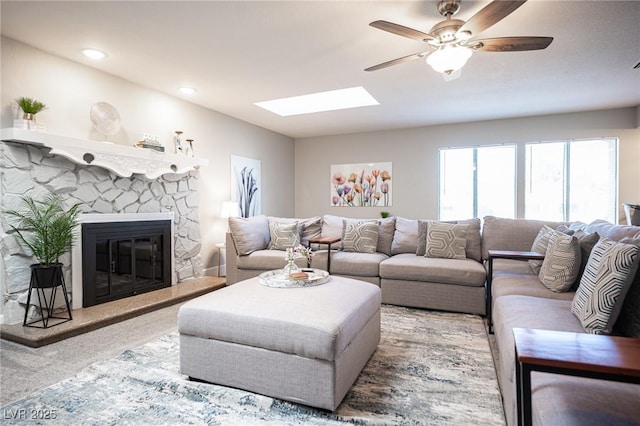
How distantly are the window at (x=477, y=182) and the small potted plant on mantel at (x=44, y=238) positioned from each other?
551 centimetres

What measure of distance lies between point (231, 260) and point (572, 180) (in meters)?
5.39

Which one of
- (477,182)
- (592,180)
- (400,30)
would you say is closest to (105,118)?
(400,30)

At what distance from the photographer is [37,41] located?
2.87 meters

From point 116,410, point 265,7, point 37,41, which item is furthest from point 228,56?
point 116,410

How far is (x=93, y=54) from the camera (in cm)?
310

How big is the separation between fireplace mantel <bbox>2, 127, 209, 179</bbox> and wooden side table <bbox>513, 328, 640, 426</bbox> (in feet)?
11.8

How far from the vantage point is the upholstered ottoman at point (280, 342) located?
171cm

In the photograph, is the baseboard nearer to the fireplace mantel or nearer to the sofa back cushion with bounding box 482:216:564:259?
the fireplace mantel

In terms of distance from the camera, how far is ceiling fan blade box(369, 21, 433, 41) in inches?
81.6

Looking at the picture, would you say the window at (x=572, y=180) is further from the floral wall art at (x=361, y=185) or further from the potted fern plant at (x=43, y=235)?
the potted fern plant at (x=43, y=235)

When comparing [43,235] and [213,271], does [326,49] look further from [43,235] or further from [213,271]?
[213,271]

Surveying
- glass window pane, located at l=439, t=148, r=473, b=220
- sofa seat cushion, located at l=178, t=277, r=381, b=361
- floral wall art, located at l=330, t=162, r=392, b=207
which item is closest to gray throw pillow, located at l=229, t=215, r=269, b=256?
sofa seat cushion, located at l=178, t=277, r=381, b=361

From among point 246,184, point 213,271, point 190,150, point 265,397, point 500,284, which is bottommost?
point 265,397

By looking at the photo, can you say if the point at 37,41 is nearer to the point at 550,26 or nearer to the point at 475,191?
the point at 550,26
